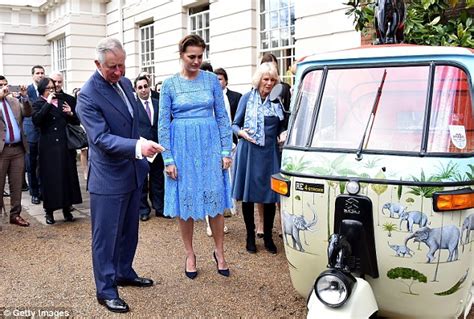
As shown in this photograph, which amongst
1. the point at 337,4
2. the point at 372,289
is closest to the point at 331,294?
the point at 372,289

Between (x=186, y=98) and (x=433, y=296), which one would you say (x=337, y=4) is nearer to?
(x=186, y=98)

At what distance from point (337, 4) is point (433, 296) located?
664cm

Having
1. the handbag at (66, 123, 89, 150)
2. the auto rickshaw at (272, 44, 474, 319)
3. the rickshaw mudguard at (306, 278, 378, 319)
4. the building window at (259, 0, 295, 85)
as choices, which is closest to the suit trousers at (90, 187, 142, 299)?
the auto rickshaw at (272, 44, 474, 319)

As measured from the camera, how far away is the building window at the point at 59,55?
62.4 ft

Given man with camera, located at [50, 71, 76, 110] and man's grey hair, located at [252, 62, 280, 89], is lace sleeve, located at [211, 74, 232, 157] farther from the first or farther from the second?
man with camera, located at [50, 71, 76, 110]

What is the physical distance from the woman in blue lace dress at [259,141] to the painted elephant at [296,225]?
171 centimetres

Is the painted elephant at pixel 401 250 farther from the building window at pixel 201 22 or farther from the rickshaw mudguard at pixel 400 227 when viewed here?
the building window at pixel 201 22

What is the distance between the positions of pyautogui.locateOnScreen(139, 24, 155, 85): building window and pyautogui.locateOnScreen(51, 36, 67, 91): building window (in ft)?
16.0

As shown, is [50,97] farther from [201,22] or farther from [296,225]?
[201,22]

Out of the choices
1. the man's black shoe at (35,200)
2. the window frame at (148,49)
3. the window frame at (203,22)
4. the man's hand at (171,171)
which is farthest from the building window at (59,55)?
the man's hand at (171,171)

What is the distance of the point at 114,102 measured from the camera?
3.80 meters

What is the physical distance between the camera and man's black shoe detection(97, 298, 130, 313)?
3840 mm

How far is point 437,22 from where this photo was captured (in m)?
5.74

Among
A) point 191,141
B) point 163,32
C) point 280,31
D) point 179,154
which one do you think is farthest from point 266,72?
point 163,32
